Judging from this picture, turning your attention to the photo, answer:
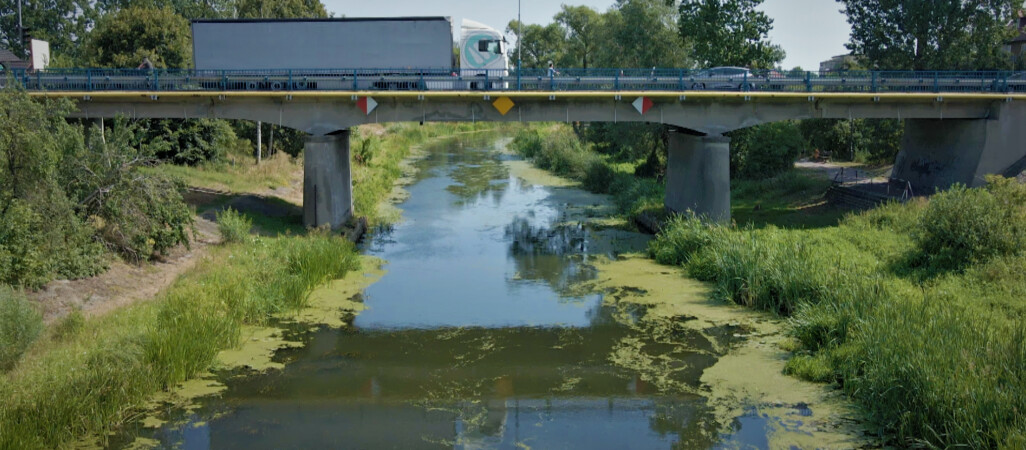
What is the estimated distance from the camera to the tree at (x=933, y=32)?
1688 inches

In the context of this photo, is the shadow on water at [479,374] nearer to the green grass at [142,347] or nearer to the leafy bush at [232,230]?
the green grass at [142,347]

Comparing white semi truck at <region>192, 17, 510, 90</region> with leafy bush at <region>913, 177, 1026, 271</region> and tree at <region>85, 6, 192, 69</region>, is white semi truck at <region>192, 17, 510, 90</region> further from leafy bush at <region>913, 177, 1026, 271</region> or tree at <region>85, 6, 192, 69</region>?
leafy bush at <region>913, 177, 1026, 271</region>

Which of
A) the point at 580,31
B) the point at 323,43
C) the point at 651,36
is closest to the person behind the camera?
the point at 323,43

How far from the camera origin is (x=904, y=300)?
18781 millimetres

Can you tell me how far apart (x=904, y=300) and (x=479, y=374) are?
9150mm

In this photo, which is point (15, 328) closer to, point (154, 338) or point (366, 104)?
point (154, 338)

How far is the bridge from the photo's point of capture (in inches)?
1191

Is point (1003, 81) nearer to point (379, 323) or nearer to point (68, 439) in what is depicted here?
point (379, 323)

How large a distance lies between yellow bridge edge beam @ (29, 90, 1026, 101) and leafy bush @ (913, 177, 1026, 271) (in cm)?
812

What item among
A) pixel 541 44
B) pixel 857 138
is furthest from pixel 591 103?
pixel 541 44

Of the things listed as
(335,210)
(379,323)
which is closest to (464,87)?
(335,210)

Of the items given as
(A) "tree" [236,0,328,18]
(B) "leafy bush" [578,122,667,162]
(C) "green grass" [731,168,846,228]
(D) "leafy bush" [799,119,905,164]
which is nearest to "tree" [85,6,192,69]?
(A) "tree" [236,0,328,18]

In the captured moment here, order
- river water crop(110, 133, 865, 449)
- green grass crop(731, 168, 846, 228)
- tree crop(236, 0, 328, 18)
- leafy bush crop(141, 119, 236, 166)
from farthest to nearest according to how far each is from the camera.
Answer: tree crop(236, 0, 328, 18) < leafy bush crop(141, 119, 236, 166) < green grass crop(731, 168, 846, 228) < river water crop(110, 133, 865, 449)

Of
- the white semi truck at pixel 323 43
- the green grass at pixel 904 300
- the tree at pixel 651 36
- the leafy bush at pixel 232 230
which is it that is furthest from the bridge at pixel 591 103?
the tree at pixel 651 36
